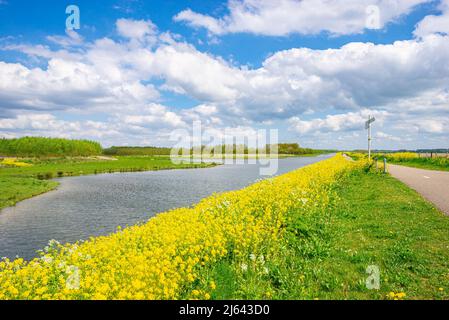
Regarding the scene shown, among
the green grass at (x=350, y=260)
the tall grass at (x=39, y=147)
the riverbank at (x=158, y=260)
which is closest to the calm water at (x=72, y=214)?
the riverbank at (x=158, y=260)

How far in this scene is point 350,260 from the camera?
7.80 metres

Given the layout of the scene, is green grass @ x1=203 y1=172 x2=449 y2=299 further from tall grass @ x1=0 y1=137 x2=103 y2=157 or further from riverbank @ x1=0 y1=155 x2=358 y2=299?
tall grass @ x1=0 y1=137 x2=103 y2=157

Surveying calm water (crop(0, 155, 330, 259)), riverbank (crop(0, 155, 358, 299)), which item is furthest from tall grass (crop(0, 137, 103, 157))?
riverbank (crop(0, 155, 358, 299))

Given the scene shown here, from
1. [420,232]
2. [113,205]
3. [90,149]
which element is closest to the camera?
[420,232]

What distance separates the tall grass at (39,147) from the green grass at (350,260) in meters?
115

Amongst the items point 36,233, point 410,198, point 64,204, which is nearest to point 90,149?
point 64,204

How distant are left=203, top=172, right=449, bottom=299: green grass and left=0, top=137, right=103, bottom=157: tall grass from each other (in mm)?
114524

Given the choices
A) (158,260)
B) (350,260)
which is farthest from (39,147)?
(350,260)

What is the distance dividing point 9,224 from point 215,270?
1600cm

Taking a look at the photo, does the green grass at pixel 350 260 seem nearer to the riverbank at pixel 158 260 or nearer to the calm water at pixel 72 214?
the riverbank at pixel 158 260

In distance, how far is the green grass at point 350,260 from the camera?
617 centimetres

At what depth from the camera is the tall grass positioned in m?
109

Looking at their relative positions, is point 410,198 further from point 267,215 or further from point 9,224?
point 9,224
